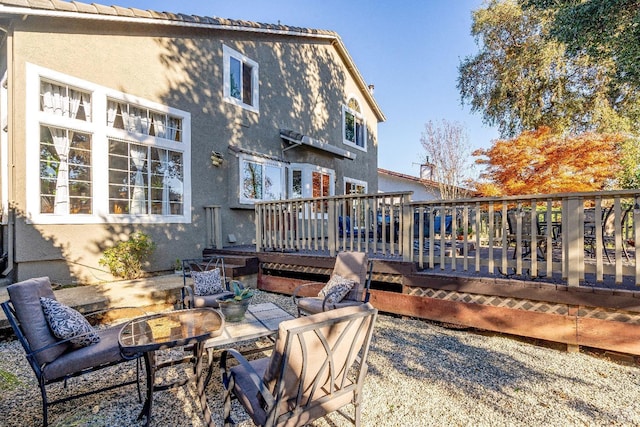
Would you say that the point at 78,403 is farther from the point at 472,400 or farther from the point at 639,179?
the point at 639,179

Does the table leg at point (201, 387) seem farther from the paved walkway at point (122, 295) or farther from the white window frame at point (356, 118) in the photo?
the white window frame at point (356, 118)

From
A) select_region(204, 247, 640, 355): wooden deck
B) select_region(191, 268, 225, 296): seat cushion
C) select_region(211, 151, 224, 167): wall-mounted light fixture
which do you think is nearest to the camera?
select_region(204, 247, 640, 355): wooden deck

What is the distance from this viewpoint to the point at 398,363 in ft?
12.0

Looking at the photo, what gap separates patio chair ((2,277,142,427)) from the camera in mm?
2535

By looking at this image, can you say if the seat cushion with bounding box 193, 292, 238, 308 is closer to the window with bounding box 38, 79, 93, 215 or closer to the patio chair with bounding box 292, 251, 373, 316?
the patio chair with bounding box 292, 251, 373, 316

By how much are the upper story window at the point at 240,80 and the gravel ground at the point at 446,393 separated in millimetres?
7129

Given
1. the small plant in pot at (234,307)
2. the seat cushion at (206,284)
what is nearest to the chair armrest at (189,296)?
the seat cushion at (206,284)

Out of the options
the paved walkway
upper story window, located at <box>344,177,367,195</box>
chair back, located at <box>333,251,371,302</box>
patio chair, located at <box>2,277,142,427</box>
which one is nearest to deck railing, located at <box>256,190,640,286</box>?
chair back, located at <box>333,251,371,302</box>

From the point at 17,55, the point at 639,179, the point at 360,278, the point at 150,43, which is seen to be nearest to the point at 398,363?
the point at 360,278

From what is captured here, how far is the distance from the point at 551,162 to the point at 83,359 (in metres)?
12.9

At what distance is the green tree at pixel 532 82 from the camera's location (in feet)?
41.6

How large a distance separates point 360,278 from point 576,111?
549 inches

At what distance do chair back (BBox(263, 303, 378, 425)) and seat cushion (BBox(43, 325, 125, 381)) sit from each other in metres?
1.64

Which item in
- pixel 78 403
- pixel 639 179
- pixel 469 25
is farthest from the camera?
pixel 469 25
